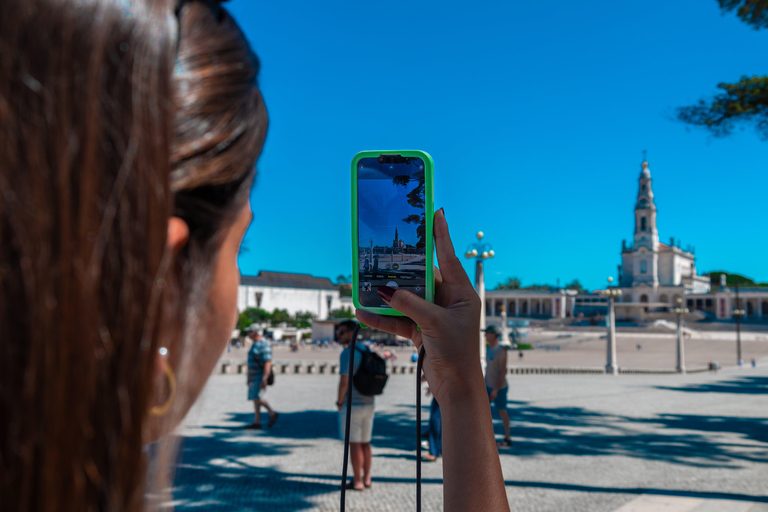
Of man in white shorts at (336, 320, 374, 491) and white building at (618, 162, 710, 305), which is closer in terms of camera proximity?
man in white shorts at (336, 320, 374, 491)

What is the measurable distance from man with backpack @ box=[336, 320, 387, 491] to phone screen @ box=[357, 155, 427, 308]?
482 centimetres

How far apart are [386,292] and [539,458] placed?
309 inches

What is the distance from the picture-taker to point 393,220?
1.46m

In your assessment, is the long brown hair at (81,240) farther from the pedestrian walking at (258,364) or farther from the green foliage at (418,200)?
the pedestrian walking at (258,364)

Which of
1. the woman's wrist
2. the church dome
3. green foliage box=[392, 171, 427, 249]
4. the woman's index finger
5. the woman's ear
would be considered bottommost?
the woman's wrist

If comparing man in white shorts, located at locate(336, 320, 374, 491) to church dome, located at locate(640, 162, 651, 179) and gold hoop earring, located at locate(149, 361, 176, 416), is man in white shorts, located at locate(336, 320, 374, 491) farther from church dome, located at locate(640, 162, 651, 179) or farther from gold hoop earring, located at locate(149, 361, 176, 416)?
church dome, located at locate(640, 162, 651, 179)

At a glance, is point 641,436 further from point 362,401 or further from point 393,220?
point 393,220

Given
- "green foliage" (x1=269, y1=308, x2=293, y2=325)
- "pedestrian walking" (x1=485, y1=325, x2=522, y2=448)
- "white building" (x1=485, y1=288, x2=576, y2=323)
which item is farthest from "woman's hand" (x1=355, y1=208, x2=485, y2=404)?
"white building" (x1=485, y1=288, x2=576, y2=323)

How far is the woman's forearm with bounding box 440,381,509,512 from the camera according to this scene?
1.13 metres

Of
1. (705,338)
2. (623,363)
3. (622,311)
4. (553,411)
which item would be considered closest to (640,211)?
(622,311)

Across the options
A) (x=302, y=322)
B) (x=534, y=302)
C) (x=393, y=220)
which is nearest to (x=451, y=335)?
(x=393, y=220)

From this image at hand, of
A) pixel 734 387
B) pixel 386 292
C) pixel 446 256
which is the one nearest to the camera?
pixel 446 256

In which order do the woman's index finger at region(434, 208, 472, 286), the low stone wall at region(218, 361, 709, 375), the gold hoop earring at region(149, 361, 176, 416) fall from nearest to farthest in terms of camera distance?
the gold hoop earring at region(149, 361, 176, 416), the woman's index finger at region(434, 208, 472, 286), the low stone wall at region(218, 361, 709, 375)

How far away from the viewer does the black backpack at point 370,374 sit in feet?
21.1
